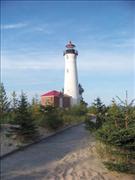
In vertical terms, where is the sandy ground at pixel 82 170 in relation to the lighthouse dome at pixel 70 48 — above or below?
below

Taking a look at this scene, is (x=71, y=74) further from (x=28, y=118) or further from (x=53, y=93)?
(x=28, y=118)

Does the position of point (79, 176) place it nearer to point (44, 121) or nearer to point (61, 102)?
point (44, 121)

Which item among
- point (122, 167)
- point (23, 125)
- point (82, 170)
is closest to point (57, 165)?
point (82, 170)

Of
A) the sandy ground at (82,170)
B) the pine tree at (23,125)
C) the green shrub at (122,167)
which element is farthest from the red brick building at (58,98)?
the green shrub at (122,167)

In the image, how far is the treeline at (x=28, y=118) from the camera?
1542 cm

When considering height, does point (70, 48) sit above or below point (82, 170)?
above

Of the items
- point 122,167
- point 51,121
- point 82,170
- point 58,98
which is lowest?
point 82,170

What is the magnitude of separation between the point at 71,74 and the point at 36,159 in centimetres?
3092

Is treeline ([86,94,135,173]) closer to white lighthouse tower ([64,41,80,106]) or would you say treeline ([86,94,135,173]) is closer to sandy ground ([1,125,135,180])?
sandy ground ([1,125,135,180])

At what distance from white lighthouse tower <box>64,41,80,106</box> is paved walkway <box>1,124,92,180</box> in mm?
25716

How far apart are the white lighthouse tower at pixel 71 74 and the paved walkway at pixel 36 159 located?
2572cm

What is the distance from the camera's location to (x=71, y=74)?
41906 mm

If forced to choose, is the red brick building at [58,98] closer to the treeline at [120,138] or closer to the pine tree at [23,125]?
the pine tree at [23,125]

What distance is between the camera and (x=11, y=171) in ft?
31.2
